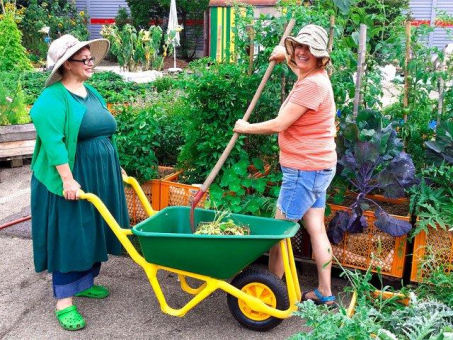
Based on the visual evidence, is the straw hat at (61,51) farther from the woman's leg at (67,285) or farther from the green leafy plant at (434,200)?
the green leafy plant at (434,200)

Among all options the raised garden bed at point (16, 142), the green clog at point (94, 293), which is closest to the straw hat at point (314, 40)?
the green clog at point (94, 293)

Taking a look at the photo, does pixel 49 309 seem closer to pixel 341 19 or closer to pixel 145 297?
pixel 145 297

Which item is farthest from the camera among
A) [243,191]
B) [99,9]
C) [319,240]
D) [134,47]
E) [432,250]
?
[99,9]

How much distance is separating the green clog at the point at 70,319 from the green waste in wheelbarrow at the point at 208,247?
63 centimetres

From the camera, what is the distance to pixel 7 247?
4.54 m

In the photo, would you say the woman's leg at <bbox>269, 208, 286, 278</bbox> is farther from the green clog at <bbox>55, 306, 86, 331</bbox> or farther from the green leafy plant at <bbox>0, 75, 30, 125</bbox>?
the green leafy plant at <bbox>0, 75, 30, 125</bbox>

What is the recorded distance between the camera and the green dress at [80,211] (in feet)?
10.8

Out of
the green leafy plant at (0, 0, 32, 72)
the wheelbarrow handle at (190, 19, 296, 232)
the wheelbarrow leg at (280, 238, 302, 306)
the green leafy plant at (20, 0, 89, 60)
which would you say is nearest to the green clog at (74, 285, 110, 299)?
the wheelbarrow handle at (190, 19, 296, 232)

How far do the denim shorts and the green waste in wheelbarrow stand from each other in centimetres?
11

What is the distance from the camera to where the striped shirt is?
9.94 ft

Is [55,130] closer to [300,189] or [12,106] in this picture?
[300,189]

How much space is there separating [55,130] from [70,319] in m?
1.17

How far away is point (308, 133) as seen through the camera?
10.3 ft

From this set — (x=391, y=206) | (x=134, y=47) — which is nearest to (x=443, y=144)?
(x=391, y=206)
